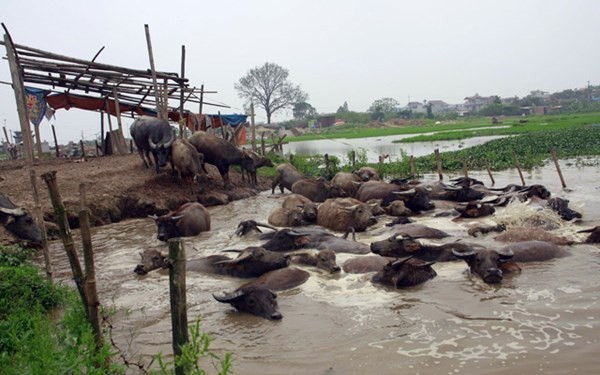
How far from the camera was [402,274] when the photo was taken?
620 cm

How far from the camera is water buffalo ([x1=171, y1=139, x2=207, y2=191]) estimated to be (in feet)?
44.4

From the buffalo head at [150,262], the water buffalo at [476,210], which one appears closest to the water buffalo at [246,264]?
the buffalo head at [150,262]

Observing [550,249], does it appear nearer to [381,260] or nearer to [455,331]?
[381,260]

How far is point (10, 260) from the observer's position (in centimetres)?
668

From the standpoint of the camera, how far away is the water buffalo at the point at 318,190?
13625mm

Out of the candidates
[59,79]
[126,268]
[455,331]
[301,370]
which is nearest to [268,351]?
[301,370]

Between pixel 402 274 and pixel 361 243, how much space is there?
2122 mm

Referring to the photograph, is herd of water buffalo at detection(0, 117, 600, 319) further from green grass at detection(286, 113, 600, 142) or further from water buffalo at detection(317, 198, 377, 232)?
green grass at detection(286, 113, 600, 142)

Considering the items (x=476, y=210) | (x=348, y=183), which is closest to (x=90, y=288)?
(x=476, y=210)

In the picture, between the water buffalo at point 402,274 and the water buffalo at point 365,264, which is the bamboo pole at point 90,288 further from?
the water buffalo at point 365,264

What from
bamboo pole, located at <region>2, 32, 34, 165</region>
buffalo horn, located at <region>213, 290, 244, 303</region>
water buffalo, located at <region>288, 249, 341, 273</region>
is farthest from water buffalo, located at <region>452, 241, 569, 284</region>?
bamboo pole, located at <region>2, 32, 34, 165</region>

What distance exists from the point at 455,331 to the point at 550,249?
9.80ft

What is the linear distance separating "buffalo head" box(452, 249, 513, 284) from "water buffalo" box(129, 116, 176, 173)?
31.3 feet

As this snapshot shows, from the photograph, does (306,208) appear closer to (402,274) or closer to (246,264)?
(246,264)
